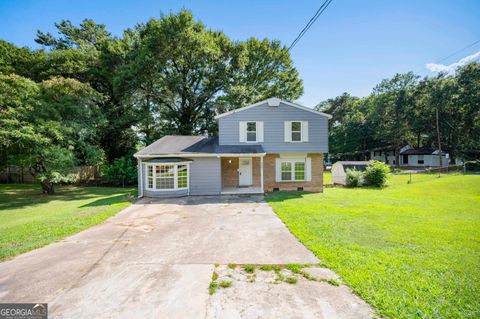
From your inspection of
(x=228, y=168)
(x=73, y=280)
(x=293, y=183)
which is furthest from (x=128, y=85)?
(x=73, y=280)

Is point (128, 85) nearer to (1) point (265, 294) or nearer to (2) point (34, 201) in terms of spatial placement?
(2) point (34, 201)

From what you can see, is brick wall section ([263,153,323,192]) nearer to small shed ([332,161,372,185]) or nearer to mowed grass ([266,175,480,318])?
small shed ([332,161,372,185])

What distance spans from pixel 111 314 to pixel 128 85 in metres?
22.1

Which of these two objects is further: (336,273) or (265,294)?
(336,273)

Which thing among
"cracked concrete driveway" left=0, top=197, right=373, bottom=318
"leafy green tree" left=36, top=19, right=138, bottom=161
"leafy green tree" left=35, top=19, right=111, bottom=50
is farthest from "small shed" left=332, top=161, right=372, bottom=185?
"leafy green tree" left=35, top=19, right=111, bottom=50

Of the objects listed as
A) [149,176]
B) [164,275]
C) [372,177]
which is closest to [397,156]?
[372,177]

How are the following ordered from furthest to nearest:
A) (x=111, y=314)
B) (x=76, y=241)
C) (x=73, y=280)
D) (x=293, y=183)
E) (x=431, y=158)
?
1. (x=431, y=158)
2. (x=293, y=183)
3. (x=76, y=241)
4. (x=73, y=280)
5. (x=111, y=314)

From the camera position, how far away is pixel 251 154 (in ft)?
40.8

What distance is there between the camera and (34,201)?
40.6 ft

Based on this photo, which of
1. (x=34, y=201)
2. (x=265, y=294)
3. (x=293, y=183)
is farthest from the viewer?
(x=293, y=183)

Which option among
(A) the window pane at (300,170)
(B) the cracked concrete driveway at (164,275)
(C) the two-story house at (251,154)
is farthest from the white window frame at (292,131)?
(B) the cracked concrete driveway at (164,275)

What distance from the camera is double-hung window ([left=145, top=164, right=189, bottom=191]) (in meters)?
12.2

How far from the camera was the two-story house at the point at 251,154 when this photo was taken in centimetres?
1248

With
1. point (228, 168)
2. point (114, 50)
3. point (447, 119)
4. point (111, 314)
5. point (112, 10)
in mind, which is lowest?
point (111, 314)
